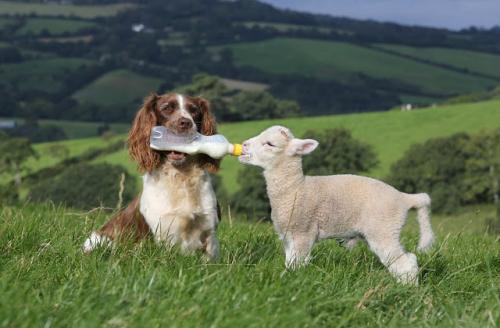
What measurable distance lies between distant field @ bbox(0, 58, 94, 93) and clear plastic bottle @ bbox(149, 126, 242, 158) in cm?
15520

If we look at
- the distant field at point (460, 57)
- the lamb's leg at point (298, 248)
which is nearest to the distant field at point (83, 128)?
the distant field at point (460, 57)

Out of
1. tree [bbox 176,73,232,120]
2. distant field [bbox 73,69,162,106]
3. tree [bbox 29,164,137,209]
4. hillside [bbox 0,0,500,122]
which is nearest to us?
tree [bbox 29,164,137,209]

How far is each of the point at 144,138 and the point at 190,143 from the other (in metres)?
0.50

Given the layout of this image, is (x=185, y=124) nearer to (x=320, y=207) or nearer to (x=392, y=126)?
(x=320, y=207)

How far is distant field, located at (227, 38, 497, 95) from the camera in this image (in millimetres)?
153750

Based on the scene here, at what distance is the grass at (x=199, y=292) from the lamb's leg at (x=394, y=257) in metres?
0.17

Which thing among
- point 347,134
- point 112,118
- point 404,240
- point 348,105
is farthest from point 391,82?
point 404,240

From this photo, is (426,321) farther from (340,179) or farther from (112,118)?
(112,118)

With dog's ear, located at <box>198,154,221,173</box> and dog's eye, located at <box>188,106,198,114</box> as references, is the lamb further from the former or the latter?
dog's eye, located at <box>188,106,198,114</box>

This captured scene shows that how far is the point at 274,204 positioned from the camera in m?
6.60

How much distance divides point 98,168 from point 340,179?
67336 mm

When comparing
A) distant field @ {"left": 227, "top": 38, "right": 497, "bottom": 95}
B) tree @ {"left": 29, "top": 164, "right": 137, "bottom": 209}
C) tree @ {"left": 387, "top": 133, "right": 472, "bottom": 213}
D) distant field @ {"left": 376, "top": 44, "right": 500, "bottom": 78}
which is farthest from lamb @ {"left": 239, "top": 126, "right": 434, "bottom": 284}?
distant field @ {"left": 376, "top": 44, "right": 500, "bottom": 78}

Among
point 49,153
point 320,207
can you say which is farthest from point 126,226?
point 49,153

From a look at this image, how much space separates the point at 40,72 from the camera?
169 meters
